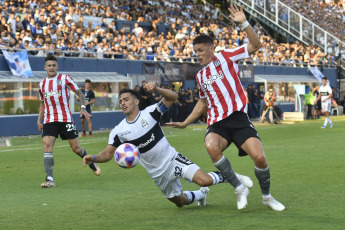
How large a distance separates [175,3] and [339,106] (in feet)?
45.6

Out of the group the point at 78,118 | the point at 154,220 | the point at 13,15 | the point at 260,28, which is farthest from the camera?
the point at 260,28

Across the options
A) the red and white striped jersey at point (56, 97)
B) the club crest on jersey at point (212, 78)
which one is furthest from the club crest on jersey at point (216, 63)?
the red and white striped jersey at point (56, 97)

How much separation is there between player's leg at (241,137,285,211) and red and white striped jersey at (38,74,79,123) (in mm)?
4837

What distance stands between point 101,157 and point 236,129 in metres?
1.74

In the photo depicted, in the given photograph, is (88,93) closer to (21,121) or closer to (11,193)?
(21,121)

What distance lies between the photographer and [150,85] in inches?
297

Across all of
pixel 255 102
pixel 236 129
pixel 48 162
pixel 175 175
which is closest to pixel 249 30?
pixel 236 129

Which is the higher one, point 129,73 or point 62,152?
point 129,73

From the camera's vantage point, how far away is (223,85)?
8.43m

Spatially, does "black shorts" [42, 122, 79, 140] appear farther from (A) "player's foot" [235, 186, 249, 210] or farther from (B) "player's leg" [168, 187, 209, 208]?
(A) "player's foot" [235, 186, 249, 210]

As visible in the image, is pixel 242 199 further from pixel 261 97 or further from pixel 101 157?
pixel 261 97

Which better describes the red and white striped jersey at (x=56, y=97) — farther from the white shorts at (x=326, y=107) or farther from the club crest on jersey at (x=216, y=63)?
the white shorts at (x=326, y=107)

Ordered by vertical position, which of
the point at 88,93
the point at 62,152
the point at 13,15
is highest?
the point at 13,15

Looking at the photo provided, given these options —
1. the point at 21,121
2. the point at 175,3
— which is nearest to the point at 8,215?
the point at 21,121
